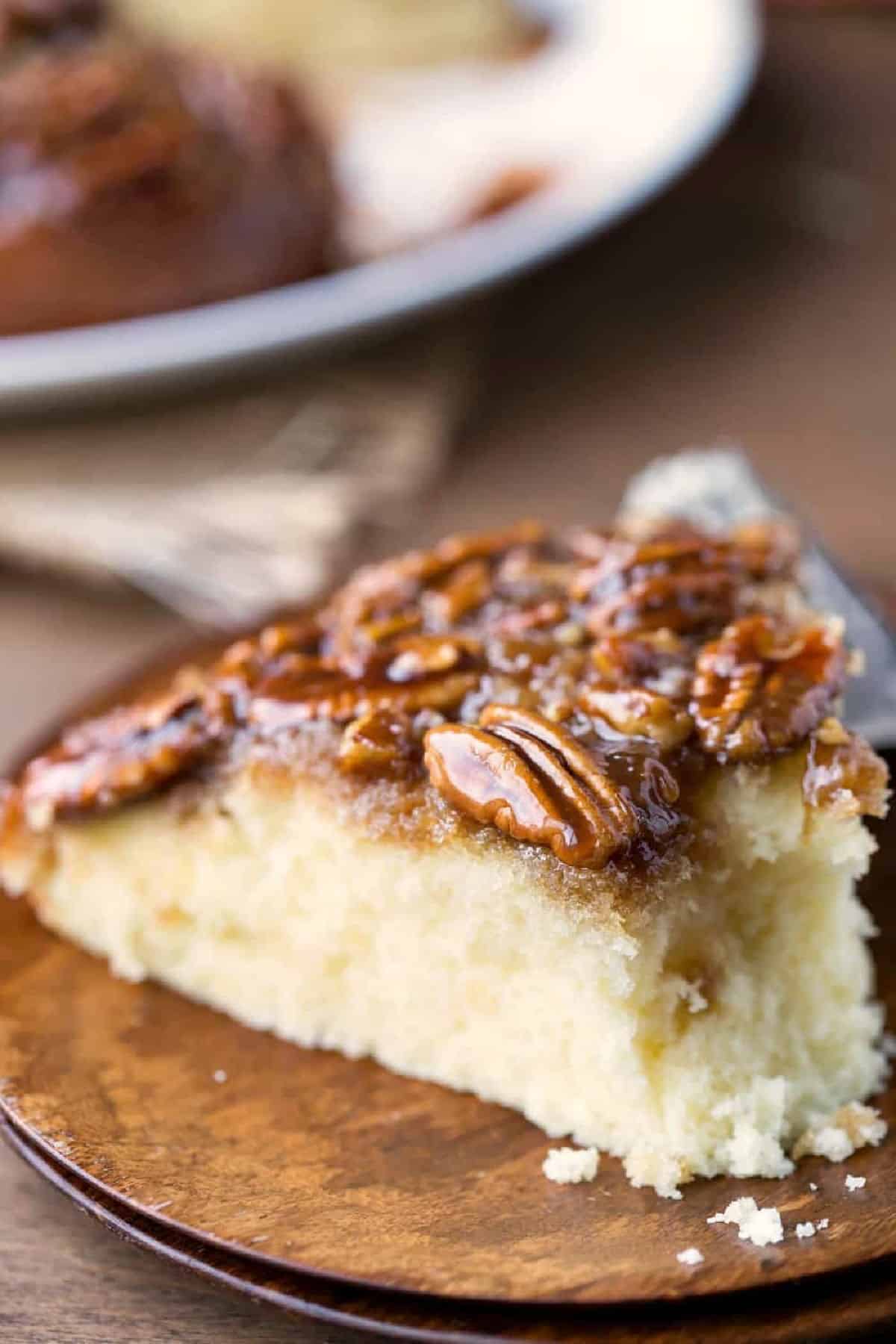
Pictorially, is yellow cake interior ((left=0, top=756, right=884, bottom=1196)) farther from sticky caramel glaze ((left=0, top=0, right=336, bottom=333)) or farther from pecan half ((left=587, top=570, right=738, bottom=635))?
sticky caramel glaze ((left=0, top=0, right=336, bottom=333))

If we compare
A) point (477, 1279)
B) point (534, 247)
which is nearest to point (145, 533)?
point (534, 247)

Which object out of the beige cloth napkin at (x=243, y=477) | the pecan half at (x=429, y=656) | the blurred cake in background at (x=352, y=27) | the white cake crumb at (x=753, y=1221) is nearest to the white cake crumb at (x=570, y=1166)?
the white cake crumb at (x=753, y=1221)

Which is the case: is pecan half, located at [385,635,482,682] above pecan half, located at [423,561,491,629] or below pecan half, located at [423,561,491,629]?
below

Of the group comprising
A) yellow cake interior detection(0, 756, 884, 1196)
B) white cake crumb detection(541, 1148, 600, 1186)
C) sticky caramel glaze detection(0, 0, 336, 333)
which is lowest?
white cake crumb detection(541, 1148, 600, 1186)

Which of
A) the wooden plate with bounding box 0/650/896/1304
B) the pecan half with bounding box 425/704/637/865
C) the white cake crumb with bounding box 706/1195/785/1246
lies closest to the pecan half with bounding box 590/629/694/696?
the pecan half with bounding box 425/704/637/865

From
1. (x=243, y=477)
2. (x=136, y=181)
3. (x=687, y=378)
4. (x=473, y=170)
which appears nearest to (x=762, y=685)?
(x=243, y=477)

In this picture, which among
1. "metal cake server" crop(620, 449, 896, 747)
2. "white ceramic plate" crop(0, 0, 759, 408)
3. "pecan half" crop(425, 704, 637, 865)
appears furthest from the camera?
"white ceramic plate" crop(0, 0, 759, 408)

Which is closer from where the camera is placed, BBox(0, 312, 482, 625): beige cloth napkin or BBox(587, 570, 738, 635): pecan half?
BBox(587, 570, 738, 635): pecan half
